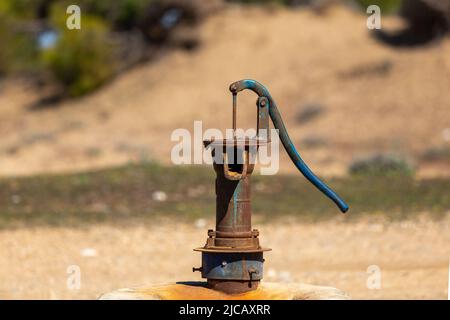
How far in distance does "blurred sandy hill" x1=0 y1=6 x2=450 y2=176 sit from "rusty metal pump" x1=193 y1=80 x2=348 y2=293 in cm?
1473

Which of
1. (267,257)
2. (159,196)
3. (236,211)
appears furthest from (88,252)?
(236,211)

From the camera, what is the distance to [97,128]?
91.1 ft

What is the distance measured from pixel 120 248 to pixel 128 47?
23798 millimetres

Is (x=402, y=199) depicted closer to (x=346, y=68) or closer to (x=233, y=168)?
(x=233, y=168)

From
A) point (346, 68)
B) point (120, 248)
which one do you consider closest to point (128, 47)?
point (346, 68)

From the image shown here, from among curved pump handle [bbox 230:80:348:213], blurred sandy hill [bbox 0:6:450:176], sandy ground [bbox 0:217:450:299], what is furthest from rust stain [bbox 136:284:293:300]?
blurred sandy hill [bbox 0:6:450:176]

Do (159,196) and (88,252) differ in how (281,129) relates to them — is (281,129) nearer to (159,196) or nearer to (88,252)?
(88,252)

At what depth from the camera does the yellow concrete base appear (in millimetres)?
4492

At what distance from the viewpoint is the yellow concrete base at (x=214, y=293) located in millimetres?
4492

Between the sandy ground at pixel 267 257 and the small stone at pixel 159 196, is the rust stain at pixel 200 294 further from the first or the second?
the small stone at pixel 159 196

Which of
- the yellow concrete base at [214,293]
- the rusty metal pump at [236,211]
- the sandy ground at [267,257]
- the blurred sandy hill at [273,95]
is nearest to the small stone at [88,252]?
the sandy ground at [267,257]

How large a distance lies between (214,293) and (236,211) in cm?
40

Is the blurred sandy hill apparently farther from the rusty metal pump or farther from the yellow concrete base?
the rusty metal pump

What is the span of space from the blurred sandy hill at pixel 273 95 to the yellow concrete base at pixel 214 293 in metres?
14.5
